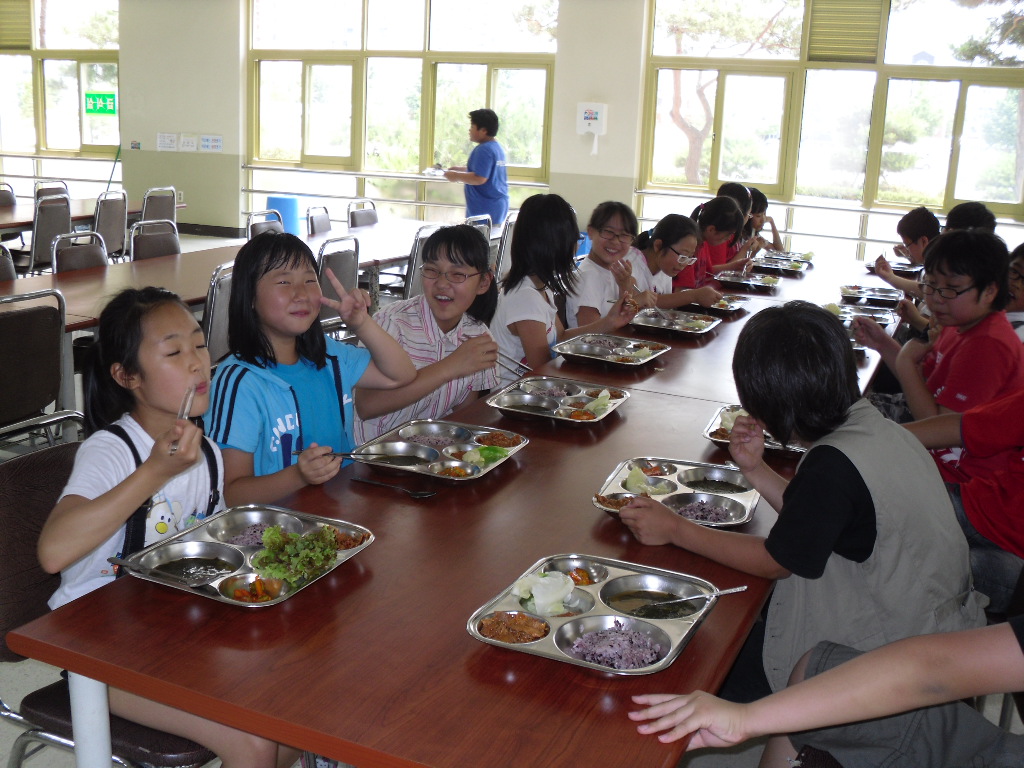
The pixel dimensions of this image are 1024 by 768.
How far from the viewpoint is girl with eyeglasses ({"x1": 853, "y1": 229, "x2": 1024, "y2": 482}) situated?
2617mm

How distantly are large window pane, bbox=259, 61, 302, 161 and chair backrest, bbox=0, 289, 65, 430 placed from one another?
738 cm

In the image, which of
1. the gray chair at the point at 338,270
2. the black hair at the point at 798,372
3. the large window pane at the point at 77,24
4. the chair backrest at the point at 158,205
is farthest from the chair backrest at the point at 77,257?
the large window pane at the point at 77,24

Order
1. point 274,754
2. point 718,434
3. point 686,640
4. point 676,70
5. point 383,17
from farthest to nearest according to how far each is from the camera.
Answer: point 383,17 < point 676,70 < point 718,434 < point 274,754 < point 686,640

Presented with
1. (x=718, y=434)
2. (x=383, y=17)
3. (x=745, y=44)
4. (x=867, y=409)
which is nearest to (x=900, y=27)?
(x=745, y=44)

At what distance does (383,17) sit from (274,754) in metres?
9.22

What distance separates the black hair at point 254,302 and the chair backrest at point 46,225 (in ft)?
14.8

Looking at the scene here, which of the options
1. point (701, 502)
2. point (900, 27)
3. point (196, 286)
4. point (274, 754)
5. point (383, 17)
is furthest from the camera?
point (383, 17)

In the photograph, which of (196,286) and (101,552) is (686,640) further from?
(196,286)

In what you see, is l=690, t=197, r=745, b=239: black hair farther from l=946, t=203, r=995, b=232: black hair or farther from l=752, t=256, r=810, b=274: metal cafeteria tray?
l=946, t=203, r=995, b=232: black hair

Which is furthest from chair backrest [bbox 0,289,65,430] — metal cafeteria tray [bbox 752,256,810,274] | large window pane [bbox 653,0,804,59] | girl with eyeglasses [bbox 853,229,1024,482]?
large window pane [bbox 653,0,804,59]

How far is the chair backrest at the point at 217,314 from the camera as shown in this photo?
3.82 metres

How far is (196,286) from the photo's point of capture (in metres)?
4.36

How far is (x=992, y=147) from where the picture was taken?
813cm

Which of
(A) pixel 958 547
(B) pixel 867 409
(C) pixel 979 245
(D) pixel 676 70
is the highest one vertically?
(D) pixel 676 70
